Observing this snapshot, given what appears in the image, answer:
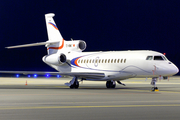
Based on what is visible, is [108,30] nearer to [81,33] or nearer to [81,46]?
[81,33]

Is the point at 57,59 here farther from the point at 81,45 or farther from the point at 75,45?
the point at 81,45

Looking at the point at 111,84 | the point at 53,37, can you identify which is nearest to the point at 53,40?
the point at 53,37

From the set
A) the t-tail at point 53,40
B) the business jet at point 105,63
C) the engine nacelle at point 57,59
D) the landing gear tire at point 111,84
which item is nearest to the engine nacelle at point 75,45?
the business jet at point 105,63

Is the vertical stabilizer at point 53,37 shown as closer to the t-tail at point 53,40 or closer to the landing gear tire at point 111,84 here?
the t-tail at point 53,40

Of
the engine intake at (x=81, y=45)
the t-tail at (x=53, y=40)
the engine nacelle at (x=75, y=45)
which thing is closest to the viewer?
the engine nacelle at (x=75, y=45)

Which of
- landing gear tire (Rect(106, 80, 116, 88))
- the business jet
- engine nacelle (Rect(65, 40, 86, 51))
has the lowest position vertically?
landing gear tire (Rect(106, 80, 116, 88))

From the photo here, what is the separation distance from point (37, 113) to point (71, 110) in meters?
1.56

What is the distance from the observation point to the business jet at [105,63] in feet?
94.0

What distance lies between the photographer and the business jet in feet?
94.0

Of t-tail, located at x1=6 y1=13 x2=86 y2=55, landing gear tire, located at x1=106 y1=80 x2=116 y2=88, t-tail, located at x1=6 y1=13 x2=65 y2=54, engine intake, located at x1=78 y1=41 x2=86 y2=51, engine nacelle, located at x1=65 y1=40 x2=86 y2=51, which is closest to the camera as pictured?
landing gear tire, located at x1=106 y1=80 x2=116 y2=88

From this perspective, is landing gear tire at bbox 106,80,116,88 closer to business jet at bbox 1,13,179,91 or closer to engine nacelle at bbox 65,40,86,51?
business jet at bbox 1,13,179,91

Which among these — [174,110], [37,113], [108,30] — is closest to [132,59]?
[174,110]

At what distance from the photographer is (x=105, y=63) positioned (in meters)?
32.5

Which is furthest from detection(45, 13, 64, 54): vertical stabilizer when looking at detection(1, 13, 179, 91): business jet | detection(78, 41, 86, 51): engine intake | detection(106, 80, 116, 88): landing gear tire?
detection(106, 80, 116, 88): landing gear tire
